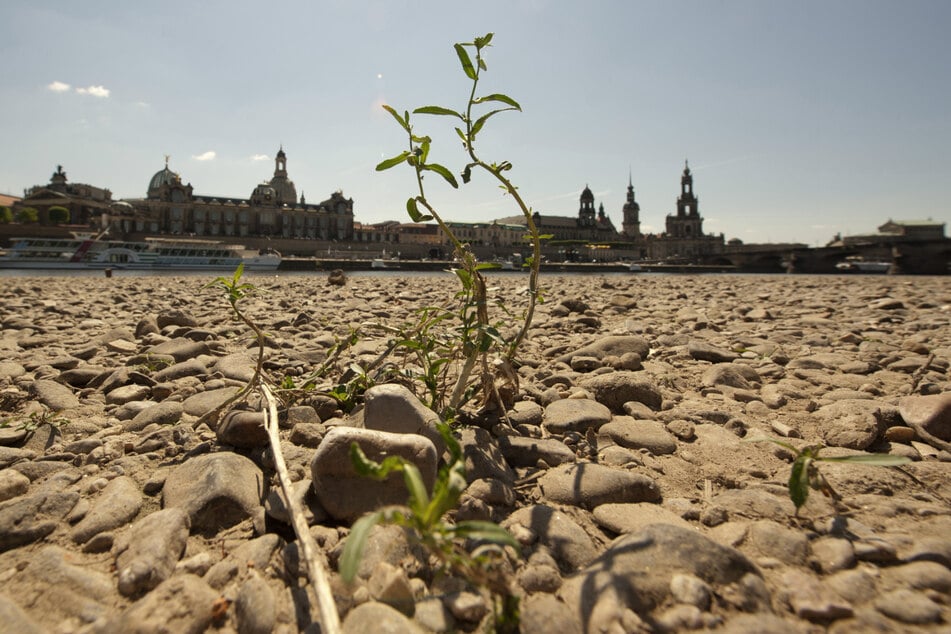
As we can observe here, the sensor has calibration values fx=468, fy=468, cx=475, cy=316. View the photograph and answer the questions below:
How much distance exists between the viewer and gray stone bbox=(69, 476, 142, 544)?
1.29 m

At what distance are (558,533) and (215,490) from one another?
1.03m

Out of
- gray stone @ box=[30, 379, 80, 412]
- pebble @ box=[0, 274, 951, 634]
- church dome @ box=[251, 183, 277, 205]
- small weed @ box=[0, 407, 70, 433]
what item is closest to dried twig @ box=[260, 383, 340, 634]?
pebble @ box=[0, 274, 951, 634]

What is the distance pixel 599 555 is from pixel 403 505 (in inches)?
21.1

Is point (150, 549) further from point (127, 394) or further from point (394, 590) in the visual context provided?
point (127, 394)

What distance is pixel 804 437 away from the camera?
1.98 m

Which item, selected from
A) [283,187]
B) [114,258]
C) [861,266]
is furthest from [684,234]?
[114,258]

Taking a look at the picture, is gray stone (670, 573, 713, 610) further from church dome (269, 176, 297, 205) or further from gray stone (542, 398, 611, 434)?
church dome (269, 176, 297, 205)

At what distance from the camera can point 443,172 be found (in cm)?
170

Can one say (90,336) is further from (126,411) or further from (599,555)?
(599,555)

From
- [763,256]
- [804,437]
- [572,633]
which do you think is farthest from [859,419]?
[763,256]

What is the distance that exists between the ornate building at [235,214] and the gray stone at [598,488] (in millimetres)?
93974

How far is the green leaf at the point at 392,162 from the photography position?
5.51 ft

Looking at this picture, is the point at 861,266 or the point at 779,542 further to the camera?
the point at 861,266

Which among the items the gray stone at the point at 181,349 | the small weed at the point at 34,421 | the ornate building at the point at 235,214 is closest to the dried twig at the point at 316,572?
the small weed at the point at 34,421
